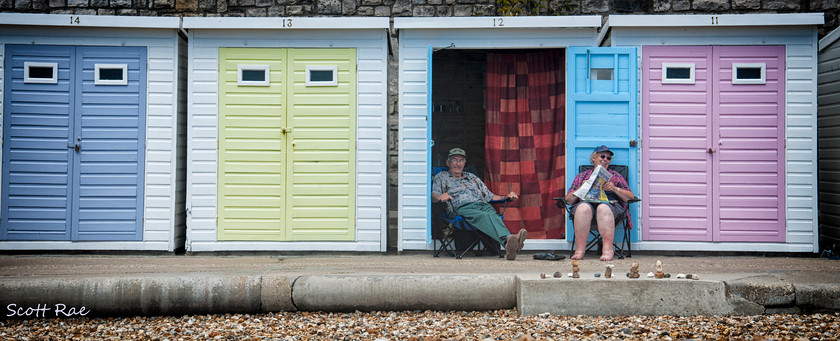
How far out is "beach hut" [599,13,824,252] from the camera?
6.06 m

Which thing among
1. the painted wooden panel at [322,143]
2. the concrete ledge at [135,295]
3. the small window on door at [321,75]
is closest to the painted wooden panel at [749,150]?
the painted wooden panel at [322,143]

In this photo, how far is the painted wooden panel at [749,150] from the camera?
19.9 feet

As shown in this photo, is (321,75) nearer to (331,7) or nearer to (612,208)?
(331,7)

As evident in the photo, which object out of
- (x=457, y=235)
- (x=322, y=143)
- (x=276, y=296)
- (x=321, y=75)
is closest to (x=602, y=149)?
(x=457, y=235)

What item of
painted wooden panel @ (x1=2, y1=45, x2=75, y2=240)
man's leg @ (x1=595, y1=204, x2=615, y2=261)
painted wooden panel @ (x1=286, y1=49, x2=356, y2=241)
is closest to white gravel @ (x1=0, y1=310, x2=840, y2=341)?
man's leg @ (x1=595, y1=204, x2=615, y2=261)

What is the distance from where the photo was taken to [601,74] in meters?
6.18

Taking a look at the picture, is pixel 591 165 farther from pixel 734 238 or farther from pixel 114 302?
pixel 114 302

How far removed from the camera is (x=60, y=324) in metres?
4.10

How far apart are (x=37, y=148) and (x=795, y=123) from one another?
7.01 metres

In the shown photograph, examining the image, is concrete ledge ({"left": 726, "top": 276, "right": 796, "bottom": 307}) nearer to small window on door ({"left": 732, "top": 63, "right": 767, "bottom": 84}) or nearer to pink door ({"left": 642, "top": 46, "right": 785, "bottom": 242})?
pink door ({"left": 642, "top": 46, "right": 785, "bottom": 242})

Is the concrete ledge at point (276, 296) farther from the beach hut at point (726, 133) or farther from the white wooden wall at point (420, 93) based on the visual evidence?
the beach hut at point (726, 133)

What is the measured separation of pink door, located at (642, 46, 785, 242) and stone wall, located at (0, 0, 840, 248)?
6.79ft

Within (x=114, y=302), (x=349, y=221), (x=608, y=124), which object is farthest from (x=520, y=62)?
(x=114, y=302)
